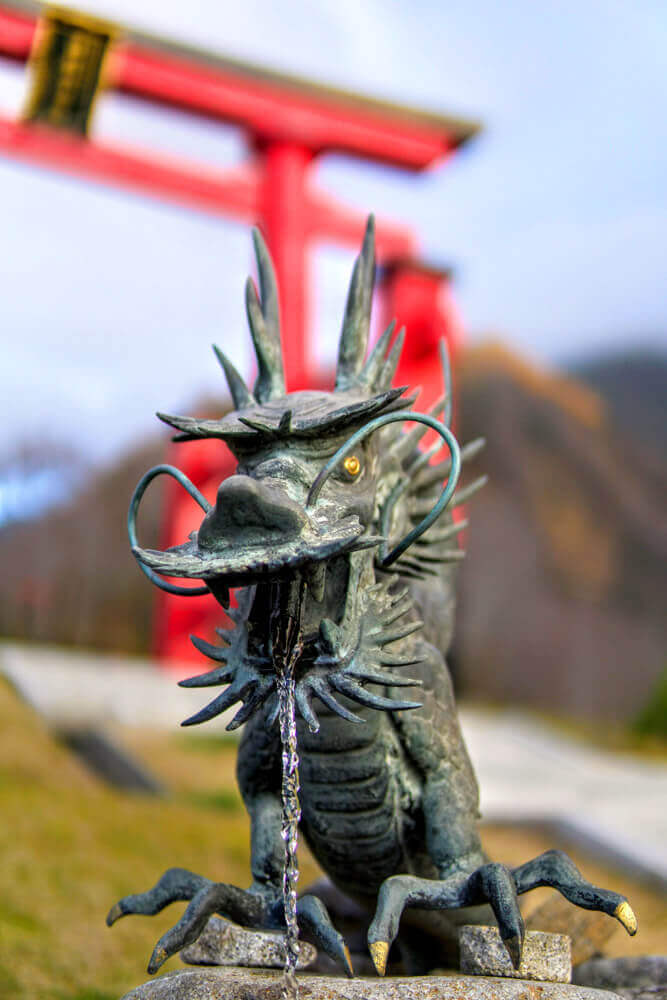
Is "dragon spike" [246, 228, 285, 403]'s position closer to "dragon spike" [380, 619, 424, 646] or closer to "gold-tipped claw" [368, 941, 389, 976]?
"dragon spike" [380, 619, 424, 646]

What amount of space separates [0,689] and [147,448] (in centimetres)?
865

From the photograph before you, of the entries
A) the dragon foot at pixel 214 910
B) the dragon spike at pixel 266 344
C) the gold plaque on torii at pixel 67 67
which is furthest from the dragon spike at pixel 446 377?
the gold plaque on torii at pixel 67 67

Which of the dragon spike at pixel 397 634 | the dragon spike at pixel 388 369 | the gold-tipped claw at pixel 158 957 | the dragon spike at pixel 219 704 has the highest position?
the dragon spike at pixel 388 369

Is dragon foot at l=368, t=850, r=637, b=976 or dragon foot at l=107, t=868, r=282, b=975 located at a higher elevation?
dragon foot at l=368, t=850, r=637, b=976

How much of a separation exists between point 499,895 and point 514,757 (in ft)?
18.0

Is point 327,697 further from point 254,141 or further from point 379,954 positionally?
point 254,141

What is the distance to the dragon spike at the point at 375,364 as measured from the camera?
2041 millimetres

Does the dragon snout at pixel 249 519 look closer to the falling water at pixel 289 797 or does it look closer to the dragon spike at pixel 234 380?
the falling water at pixel 289 797

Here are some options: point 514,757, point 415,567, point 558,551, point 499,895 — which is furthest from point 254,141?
point 558,551

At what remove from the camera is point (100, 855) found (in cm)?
391

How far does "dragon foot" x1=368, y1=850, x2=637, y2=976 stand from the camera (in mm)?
1575

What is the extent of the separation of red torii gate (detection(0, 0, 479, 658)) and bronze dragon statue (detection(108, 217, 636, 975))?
451cm

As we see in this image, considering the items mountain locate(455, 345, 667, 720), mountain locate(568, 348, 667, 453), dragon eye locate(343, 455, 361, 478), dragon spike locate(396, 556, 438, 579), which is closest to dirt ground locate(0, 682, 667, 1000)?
dragon spike locate(396, 556, 438, 579)

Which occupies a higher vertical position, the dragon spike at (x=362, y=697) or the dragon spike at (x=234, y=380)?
the dragon spike at (x=234, y=380)
